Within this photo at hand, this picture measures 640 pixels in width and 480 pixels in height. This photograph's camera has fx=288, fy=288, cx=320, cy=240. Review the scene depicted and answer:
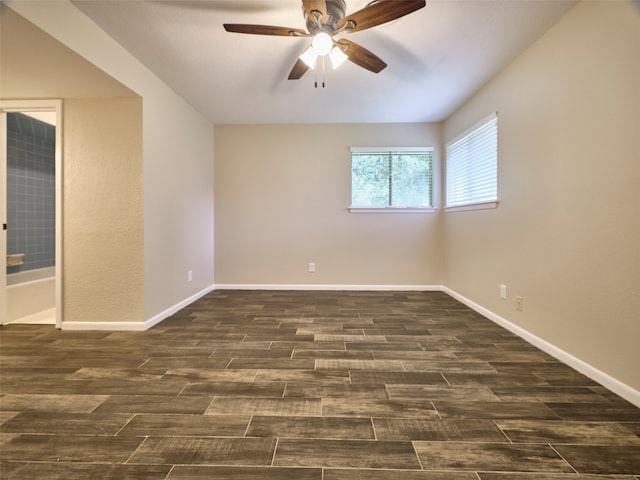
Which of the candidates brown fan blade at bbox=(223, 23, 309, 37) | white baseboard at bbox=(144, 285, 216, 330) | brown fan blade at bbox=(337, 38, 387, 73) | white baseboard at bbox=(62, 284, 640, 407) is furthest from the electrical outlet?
white baseboard at bbox=(144, 285, 216, 330)

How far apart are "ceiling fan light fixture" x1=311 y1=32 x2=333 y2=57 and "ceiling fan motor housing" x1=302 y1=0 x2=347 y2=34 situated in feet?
0.16

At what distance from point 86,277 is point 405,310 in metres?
3.18

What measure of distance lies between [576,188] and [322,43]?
1.90 m

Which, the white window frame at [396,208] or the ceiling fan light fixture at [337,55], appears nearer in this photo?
the ceiling fan light fixture at [337,55]

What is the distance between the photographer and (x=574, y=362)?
190 centimetres

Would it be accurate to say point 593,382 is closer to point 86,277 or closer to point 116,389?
point 116,389

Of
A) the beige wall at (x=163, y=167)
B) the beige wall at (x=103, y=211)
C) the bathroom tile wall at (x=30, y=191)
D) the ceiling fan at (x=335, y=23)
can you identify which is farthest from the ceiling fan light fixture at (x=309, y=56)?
the bathroom tile wall at (x=30, y=191)

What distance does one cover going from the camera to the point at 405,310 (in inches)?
126

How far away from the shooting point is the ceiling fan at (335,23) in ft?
5.14

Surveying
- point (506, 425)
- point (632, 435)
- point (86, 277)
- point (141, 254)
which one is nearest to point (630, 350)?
point (632, 435)

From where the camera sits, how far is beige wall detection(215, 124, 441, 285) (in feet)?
13.5

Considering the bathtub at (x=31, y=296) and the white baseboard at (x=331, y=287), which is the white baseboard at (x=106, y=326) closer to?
the bathtub at (x=31, y=296)

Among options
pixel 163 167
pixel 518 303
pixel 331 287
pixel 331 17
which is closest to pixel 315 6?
pixel 331 17

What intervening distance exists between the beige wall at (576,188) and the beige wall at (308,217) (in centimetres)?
137
